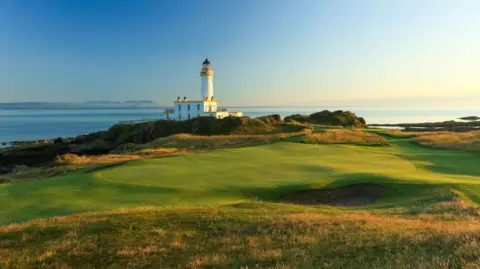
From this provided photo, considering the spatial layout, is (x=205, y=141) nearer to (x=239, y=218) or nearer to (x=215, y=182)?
(x=215, y=182)

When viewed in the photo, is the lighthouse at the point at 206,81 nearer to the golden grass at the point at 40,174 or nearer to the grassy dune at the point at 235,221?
the golden grass at the point at 40,174

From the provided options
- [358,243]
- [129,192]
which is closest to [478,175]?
[358,243]

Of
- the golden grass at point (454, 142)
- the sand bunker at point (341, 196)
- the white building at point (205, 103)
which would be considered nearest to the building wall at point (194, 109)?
the white building at point (205, 103)

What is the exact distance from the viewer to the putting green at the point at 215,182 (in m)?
15.9

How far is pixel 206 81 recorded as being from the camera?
8050 cm

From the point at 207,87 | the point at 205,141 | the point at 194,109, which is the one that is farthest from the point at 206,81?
the point at 205,141

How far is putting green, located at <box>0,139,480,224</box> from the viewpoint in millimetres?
15906

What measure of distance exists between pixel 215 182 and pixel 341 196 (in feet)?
19.4

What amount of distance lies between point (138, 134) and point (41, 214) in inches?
1959

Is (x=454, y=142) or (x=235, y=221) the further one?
(x=454, y=142)

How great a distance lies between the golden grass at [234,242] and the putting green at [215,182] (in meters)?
4.39

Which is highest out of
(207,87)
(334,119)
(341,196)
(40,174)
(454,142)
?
(207,87)

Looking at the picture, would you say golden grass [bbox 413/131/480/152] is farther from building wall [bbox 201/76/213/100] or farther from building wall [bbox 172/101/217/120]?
building wall [bbox 201/76/213/100]

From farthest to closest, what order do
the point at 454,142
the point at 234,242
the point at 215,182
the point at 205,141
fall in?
the point at 205,141 → the point at 454,142 → the point at 215,182 → the point at 234,242
